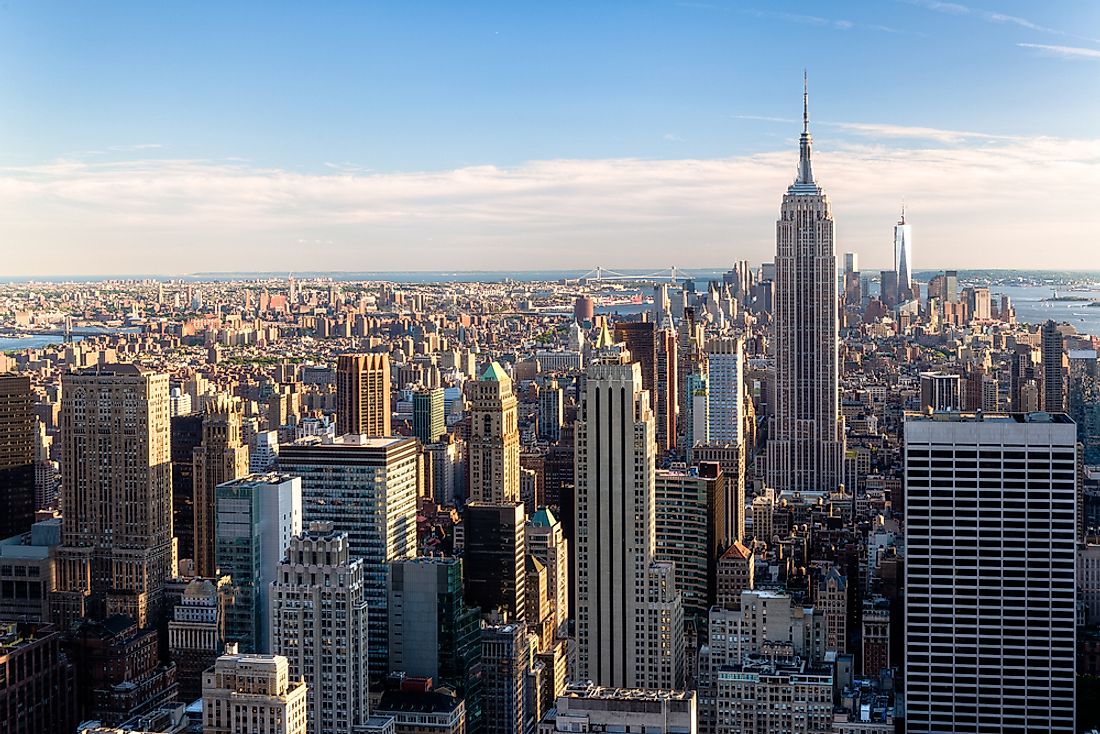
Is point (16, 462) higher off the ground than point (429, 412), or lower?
lower

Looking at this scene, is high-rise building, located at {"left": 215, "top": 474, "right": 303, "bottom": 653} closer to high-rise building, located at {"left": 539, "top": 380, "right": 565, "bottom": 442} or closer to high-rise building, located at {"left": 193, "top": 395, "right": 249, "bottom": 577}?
high-rise building, located at {"left": 193, "top": 395, "right": 249, "bottom": 577}

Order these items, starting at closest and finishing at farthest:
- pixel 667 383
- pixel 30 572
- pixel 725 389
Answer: pixel 30 572 < pixel 667 383 < pixel 725 389

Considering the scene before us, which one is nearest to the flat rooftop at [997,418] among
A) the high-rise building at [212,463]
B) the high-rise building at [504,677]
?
the high-rise building at [504,677]

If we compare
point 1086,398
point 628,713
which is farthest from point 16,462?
point 1086,398

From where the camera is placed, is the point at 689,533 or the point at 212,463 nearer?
the point at 689,533

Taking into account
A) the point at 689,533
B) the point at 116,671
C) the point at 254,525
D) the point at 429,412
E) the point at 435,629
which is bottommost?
the point at 116,671

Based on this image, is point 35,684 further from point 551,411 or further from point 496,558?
point 551,411
